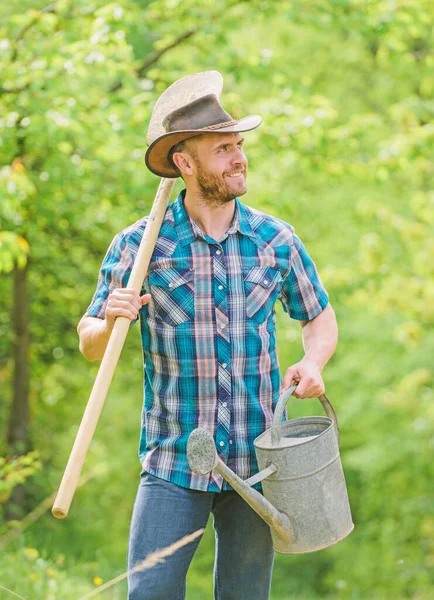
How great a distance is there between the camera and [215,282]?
2.81 m

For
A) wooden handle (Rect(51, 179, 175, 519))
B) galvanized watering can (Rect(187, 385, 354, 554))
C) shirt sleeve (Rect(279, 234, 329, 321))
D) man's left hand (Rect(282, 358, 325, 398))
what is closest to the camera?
wooden handle (Rect(51, 179, 175, 519))

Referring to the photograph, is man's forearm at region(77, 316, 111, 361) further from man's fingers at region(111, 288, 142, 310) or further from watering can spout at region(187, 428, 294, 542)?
watering can spout at region(187, 428, 294, 542)

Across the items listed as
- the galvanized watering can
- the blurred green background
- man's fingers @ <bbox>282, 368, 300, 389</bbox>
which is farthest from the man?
the blurred green background

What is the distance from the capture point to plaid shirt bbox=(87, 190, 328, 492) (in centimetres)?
277

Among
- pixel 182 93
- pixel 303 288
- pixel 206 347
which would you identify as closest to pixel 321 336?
pixel 303 288

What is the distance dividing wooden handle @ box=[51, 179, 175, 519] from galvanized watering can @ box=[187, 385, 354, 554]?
1.46 feet

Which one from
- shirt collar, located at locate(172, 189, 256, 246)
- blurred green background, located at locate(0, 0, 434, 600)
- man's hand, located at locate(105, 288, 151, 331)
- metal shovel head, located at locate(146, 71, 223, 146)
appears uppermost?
metal shovel head, located at locate(146, 71, 223, 146)

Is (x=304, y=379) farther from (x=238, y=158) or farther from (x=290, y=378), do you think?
(x=238, y=158)

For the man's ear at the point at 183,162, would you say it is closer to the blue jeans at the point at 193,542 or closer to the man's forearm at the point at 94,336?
the man's forearm at the point at 94,336

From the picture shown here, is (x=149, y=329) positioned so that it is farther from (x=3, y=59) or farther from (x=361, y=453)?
(x=361, y=453)

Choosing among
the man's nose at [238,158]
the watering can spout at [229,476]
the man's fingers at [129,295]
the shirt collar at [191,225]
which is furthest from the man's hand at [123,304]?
the man's nose at [238,158]

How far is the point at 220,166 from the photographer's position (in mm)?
2791

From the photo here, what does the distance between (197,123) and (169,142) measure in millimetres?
129

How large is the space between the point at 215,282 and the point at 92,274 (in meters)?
5.52
